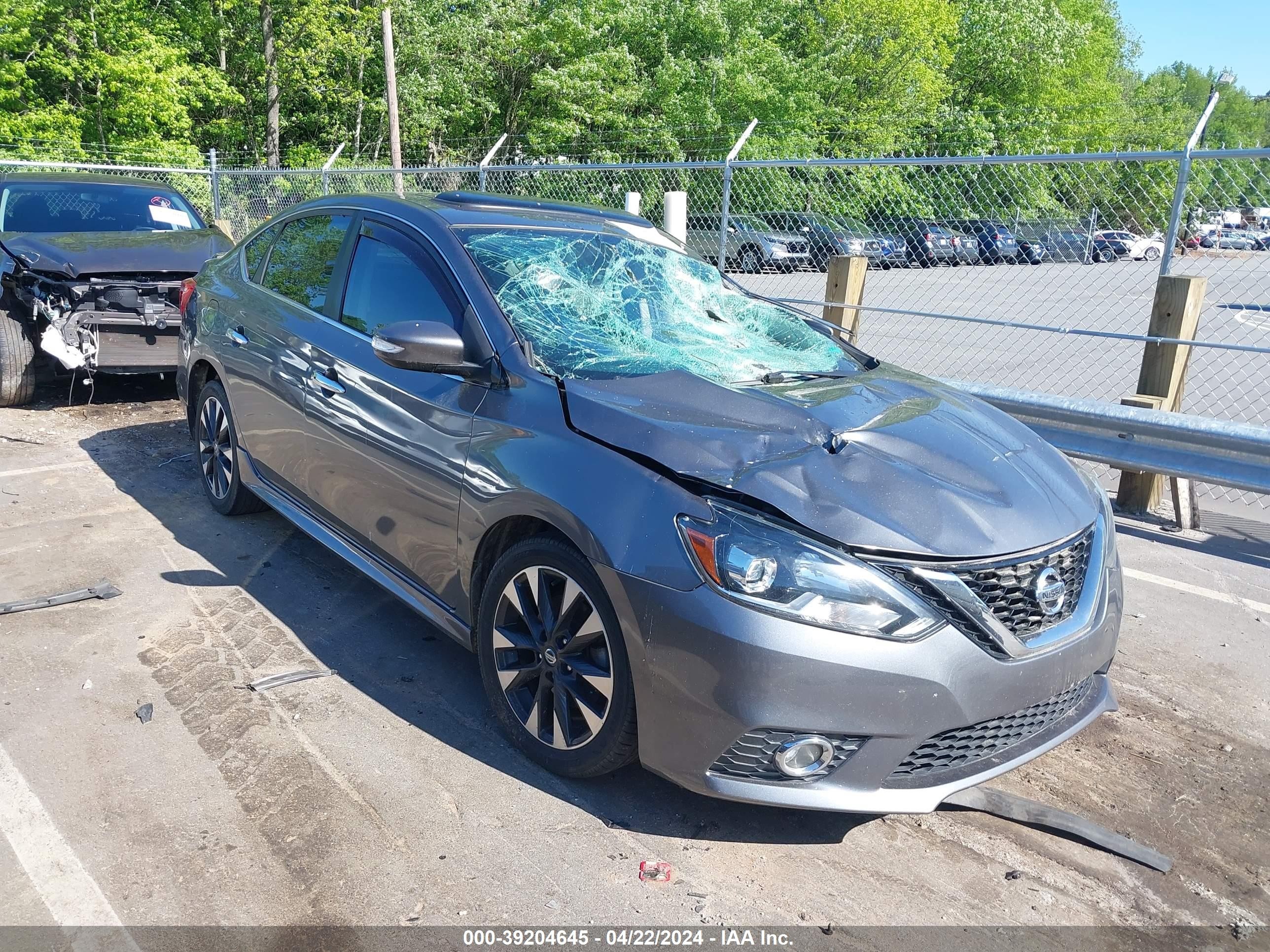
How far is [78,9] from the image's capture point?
2392cm

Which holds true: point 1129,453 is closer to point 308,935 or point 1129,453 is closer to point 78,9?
point 308,935

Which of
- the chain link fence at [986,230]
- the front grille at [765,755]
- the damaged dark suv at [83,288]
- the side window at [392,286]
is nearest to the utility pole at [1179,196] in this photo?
the chain link fence at [986,230]

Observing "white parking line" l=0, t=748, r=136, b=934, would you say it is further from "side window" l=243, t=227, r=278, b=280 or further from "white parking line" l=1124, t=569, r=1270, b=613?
"white parking line" l=1124, t=569, r=1270, b=613

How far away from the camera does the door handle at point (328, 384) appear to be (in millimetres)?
3938

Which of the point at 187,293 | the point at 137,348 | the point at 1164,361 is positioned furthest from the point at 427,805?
the point at 137,348

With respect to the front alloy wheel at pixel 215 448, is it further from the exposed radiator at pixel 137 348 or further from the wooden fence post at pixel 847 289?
the wooden fence post at pixel 847 289

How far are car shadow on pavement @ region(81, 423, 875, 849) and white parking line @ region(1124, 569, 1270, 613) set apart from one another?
2765 mm

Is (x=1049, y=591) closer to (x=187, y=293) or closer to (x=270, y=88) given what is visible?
(x=187, y=293)

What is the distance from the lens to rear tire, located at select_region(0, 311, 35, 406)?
7.36 metres

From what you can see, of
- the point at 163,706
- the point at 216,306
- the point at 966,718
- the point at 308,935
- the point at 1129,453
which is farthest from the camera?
the point at 1129,453

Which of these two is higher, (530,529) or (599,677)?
(530,529)

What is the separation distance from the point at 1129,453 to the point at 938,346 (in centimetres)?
839

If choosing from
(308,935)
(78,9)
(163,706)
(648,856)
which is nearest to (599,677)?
(648,856)

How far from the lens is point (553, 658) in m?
3.03
